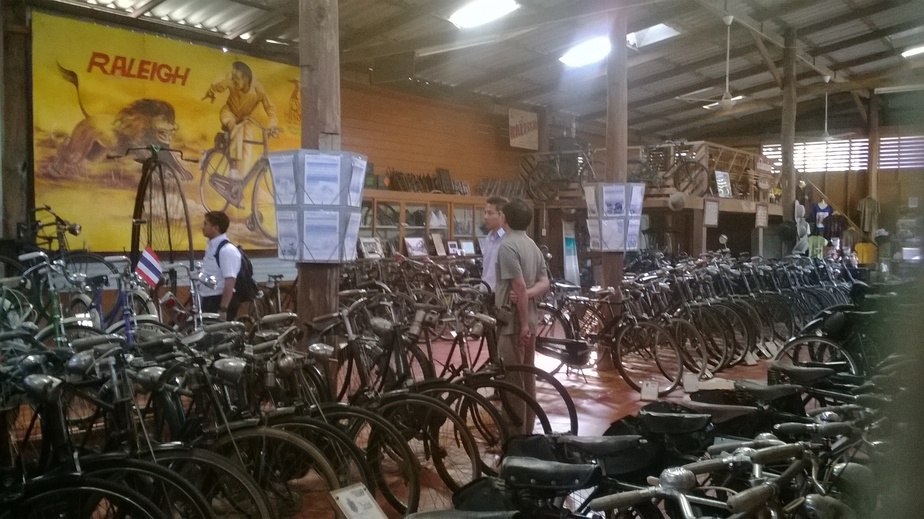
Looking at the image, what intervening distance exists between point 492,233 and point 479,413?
7.63ft

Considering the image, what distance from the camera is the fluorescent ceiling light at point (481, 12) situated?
29.8 ft

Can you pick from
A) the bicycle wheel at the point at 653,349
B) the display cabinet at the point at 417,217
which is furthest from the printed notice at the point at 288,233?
the display cabinet at the point at 417,217

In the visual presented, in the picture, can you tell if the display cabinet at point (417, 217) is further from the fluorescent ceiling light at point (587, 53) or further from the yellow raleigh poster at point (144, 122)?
the fluorescent ceiling light at point (587, 53)

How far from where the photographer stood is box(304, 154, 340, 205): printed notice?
159 inches

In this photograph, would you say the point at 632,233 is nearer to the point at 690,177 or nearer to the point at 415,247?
the point at 415,247

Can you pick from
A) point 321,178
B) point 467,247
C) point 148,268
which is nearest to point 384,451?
point 321,178

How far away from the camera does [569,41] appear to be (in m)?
11.0

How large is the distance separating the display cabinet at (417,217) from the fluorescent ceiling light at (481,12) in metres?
2.79

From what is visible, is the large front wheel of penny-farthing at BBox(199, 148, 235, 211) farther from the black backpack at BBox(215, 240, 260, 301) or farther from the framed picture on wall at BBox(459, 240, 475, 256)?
the framed picture on wall at BBox(459, 240, 475, 256)

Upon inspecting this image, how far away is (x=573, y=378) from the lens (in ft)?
22.5

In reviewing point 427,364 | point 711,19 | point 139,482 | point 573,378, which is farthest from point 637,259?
point 139,482

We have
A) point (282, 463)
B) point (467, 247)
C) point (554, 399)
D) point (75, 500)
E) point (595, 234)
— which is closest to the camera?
point (75, 500)

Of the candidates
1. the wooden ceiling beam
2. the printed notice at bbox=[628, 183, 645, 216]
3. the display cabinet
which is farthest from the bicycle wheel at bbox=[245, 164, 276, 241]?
the printed notice at bbox=[628, 183, 645, 216]

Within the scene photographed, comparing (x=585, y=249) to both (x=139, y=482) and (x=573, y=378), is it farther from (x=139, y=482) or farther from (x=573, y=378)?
(x=139, y=482)
